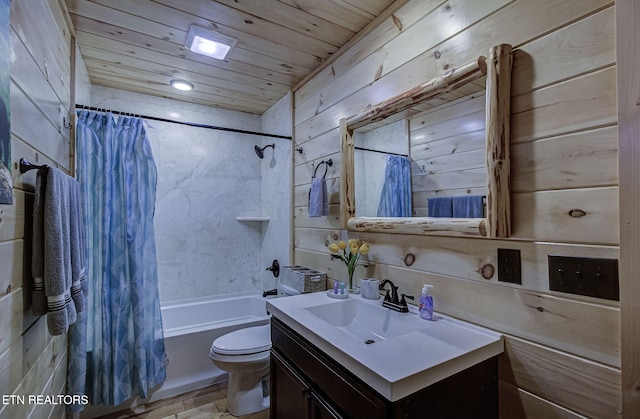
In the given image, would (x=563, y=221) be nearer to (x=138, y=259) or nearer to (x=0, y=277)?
(x=0, y=277)

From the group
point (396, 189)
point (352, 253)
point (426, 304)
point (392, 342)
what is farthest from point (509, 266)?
point (352, 253)

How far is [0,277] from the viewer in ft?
3.01

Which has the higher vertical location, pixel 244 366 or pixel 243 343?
pixel 243 343

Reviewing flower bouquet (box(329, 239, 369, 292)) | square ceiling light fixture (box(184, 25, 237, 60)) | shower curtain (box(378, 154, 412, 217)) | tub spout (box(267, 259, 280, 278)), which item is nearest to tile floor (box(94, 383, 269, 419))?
tub spout (box(267, 259, 280, 278))

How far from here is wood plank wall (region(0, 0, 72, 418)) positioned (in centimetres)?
96

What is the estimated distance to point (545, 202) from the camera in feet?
3.30

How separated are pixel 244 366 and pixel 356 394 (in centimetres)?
121

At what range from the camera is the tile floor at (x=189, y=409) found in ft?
6.68

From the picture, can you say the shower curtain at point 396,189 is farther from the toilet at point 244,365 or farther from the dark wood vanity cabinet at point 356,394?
the toilet at point 244,365

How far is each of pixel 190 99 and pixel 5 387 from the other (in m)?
2.54

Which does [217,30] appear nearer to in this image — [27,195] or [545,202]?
[27,195]

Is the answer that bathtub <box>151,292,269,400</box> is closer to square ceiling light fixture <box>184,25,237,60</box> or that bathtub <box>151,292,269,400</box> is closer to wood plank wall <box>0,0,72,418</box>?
wood plank wall <box>0,0,72,418</box>

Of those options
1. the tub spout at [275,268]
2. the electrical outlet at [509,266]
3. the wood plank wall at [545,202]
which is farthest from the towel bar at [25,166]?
the tub spout at [275,268]

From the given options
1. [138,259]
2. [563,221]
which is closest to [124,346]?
[138,259]
